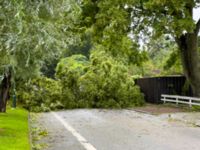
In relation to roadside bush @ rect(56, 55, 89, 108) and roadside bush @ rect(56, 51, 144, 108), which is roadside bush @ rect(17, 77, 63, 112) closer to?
roadside bush @ rect(56, 55, 89, 108)

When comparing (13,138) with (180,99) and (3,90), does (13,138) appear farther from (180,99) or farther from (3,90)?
(180,99)

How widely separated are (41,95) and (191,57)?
11.1 m

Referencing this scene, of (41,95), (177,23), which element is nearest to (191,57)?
(177,23)

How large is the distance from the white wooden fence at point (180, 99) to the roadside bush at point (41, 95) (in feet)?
25.2

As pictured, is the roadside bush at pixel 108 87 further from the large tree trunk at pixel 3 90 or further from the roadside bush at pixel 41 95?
the large tree trunk at pixel 3 90

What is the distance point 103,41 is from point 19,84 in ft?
23.9

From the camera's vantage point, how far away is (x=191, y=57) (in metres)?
23.6

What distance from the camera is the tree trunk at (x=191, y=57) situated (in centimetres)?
2334

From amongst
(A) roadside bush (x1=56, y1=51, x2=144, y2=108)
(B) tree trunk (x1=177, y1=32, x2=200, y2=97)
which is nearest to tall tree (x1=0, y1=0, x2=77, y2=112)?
(B) tree trunk (x1=177, y1=32, x2=200, y2=97)

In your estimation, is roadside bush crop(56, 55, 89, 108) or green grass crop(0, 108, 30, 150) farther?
roadside bush crop(56, 55, 89, 108)

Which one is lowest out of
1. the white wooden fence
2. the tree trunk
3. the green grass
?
the white wooden fence

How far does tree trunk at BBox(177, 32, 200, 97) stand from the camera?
919 inches

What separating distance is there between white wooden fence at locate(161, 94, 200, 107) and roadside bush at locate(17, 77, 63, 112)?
7.68 metres

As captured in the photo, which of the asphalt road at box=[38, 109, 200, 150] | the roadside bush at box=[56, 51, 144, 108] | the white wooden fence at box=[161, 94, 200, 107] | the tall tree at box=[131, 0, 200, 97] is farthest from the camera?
the roadside bush at box=[56, 51, 144, 108]
